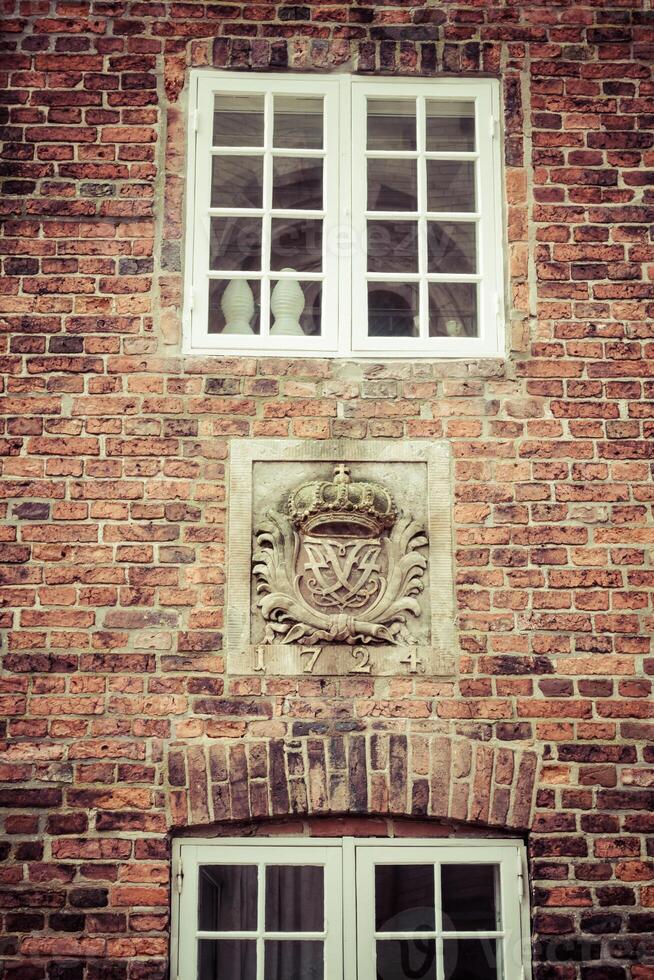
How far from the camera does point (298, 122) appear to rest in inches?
230

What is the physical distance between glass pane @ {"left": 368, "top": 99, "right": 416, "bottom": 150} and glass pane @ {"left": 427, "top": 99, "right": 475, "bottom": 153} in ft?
0.30

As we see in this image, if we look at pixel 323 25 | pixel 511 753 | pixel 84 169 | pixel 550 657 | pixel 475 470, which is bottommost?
pixel 511 753

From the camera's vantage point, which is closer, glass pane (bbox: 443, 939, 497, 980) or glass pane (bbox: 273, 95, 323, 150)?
glass pane (bbox: 443, 939, 497, 980)

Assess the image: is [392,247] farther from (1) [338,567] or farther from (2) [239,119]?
(1) [338,567]

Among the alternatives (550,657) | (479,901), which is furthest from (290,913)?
(550,657)

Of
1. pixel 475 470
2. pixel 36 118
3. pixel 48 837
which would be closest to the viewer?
pixel 48 837

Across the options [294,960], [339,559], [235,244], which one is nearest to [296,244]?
[235,244]

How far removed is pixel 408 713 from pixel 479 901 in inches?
33.1

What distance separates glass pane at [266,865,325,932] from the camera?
4906mm

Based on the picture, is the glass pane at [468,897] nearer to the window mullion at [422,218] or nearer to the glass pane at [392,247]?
the window mullion at [422,218]

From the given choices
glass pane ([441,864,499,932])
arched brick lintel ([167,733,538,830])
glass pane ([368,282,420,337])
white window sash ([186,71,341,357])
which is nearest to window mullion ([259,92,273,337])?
white window sash ([186,71,341,357])

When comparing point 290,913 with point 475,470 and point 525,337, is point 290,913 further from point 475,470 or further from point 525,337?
point 525,337

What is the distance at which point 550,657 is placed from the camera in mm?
5066

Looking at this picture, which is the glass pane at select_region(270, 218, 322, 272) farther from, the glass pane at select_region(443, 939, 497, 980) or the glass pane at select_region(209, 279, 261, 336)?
the glass pane at select_region(443, 939, 497, 980)
